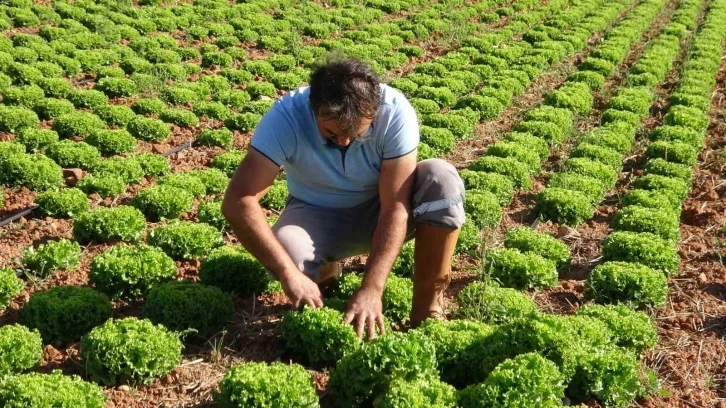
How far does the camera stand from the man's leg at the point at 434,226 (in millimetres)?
5691

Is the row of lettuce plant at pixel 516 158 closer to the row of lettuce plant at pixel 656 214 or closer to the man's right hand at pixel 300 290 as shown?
the row of lettuce plant at pixel 656 214

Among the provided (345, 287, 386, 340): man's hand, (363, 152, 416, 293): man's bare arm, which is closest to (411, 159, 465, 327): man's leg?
(363, 152, 416, 293): man's bare arm

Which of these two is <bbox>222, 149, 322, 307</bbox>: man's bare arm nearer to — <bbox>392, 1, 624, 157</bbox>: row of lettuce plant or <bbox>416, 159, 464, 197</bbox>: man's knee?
<bbox>416, 159, 464, 197</bbox>: man's knee

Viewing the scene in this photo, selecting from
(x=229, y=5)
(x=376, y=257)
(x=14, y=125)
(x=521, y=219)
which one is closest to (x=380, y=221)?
(x=376, y=257)

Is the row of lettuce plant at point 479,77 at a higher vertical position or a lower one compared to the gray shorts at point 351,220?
lower

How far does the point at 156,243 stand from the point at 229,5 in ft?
46.6

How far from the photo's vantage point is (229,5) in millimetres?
20438

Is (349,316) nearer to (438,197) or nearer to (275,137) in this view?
(438,197)

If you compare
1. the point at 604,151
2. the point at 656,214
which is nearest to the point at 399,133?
the point at 656,214

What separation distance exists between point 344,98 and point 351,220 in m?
1.42

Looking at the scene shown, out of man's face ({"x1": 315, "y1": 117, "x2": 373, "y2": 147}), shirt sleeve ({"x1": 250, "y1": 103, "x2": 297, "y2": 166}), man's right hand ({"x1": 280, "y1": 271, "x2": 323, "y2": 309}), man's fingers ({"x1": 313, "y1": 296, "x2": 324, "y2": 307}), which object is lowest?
man's fingers ({"x1": 313, "y1": 296, "x2": 324, "y2": 307})

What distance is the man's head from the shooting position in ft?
16.8

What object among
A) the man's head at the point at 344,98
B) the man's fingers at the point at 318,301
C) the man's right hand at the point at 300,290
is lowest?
the man's fingers at the point at 318,301

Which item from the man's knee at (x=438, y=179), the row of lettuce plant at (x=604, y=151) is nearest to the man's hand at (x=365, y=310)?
the man's knee at (x=438, y=179)
